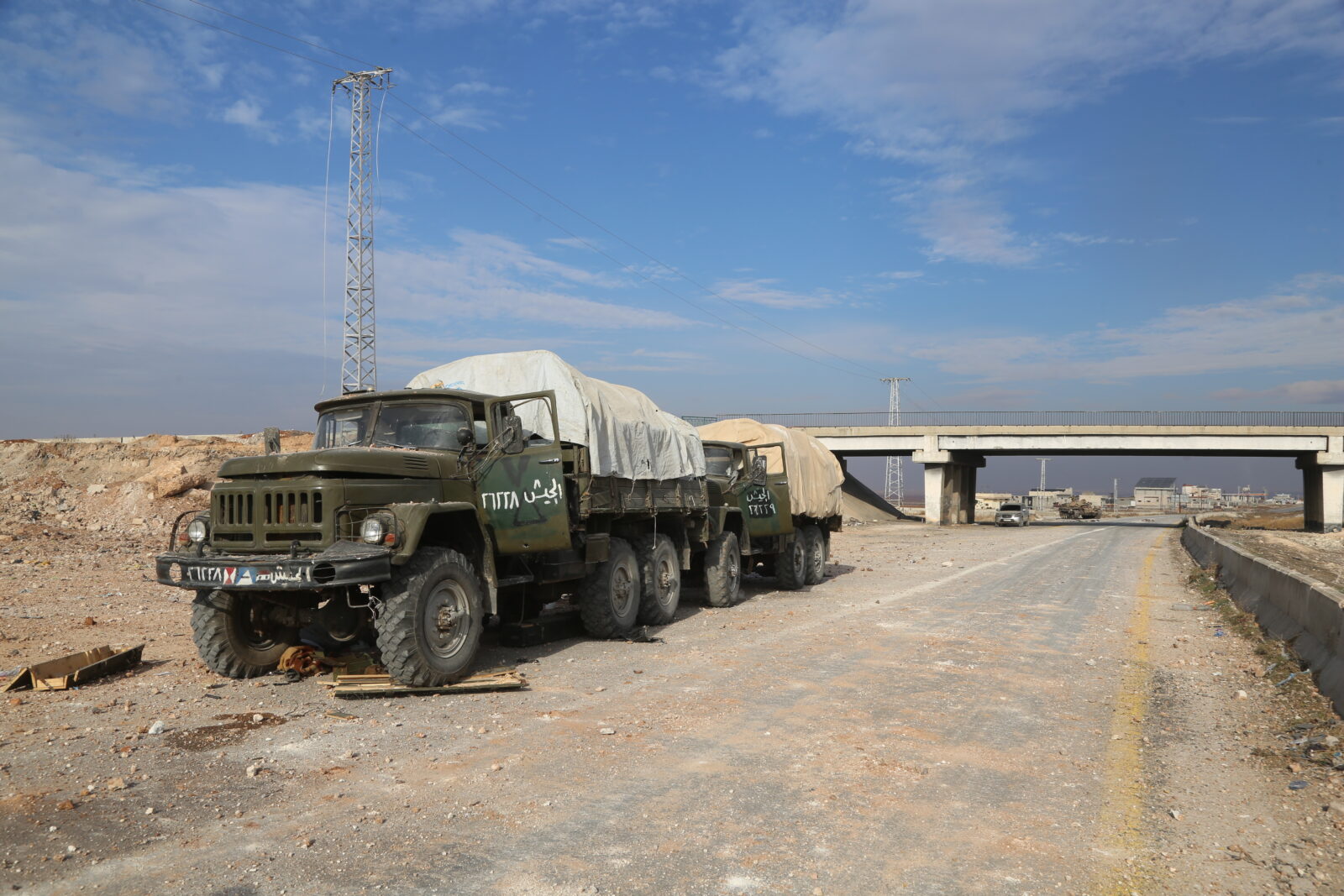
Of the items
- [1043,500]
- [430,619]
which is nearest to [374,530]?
[430,619]

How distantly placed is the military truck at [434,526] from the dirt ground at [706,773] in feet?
1.87

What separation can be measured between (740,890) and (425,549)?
15.5 feet

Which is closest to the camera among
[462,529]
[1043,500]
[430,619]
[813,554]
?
[430,619]

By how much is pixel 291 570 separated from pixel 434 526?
1.43 m

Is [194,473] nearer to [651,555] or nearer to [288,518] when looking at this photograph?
[651,555]

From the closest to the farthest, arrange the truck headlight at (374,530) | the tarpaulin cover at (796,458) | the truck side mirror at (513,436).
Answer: the truck headlight at (374,530) < the truck side mirror at (513,436) < the tarpaulin cover at (796,458)

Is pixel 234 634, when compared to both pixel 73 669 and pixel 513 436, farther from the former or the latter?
pixel 513 436

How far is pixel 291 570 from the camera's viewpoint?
700cm

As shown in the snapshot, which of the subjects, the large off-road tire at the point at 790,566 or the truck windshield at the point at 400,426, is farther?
the large off-road tire at the point at 790,566

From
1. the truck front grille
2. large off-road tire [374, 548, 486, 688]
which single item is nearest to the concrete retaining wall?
large off-road tire [374, 548, 486, 688]

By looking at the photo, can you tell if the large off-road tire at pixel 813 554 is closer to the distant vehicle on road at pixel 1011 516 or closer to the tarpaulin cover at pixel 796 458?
the tarpaulin cover at pixel 796 458

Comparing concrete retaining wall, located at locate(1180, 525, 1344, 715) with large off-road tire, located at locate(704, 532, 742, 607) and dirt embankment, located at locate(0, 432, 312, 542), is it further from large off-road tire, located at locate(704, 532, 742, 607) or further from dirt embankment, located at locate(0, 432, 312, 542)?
dirt embankment, located at locate(0, 432, 312, 542)

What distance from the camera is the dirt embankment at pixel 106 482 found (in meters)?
20.3

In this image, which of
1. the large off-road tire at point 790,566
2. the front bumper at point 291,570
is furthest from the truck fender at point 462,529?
the large off-road tire at point 790,566
